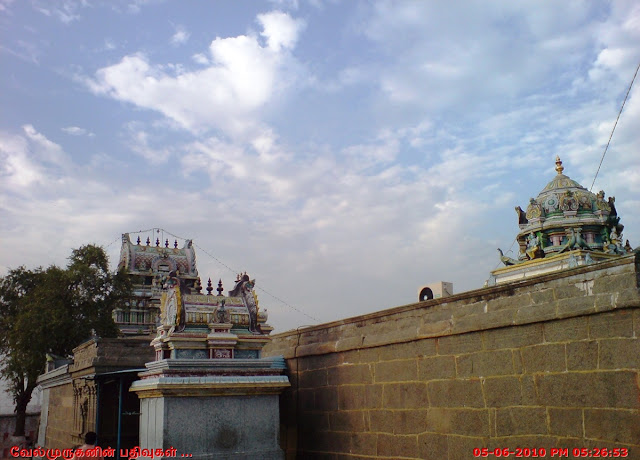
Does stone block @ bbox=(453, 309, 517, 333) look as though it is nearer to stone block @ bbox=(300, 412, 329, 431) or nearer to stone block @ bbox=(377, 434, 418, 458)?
stone block @ bbox=(377, 434, 418, 458)

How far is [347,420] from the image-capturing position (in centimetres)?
789

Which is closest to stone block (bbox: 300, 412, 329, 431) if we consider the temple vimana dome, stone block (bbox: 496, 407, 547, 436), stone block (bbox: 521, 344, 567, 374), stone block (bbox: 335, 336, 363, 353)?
stone block (bbox: 335, 336, 363, 353)

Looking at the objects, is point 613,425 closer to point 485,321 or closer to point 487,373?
point 487,373

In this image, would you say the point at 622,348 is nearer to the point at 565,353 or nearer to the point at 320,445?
the point at 565,353

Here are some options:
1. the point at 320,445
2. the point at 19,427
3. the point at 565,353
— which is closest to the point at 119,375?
the point at 320,445

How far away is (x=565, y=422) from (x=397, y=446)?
2.30 m

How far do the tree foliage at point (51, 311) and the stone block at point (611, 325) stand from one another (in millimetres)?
19824

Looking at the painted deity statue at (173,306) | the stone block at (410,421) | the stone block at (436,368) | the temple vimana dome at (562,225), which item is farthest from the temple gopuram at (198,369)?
the temple vimana dome at (562,225)

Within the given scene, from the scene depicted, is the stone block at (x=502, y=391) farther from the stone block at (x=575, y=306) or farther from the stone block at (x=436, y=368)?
the stone block at (x=575, y=306)

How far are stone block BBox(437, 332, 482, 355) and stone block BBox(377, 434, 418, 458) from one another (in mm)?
1087

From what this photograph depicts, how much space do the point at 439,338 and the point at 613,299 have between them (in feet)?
6.91

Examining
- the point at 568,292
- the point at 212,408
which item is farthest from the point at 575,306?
the point at 212,408

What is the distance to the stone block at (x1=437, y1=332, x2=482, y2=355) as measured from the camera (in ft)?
20.2

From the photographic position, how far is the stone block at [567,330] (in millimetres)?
5160
